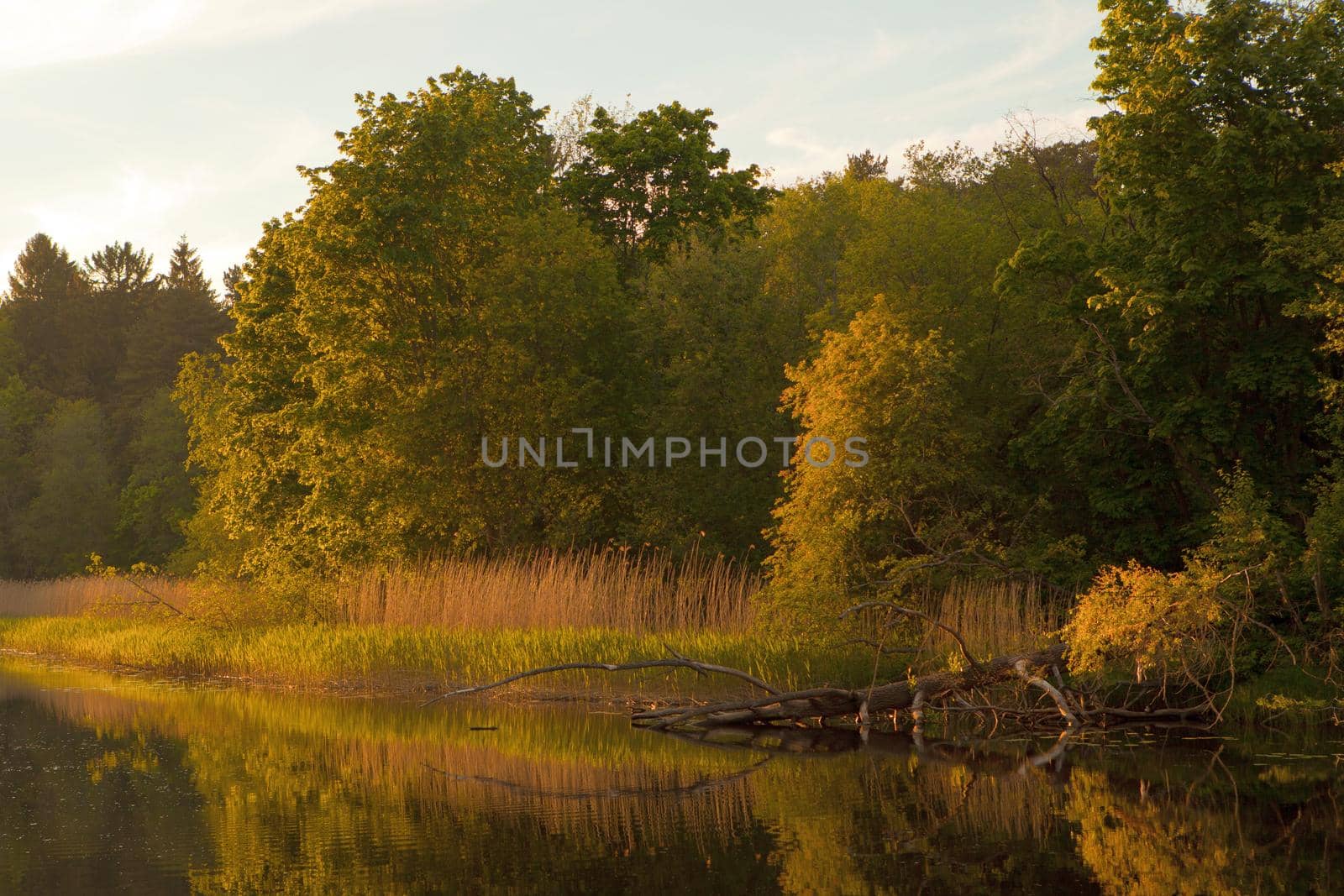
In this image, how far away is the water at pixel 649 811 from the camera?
7.97 m

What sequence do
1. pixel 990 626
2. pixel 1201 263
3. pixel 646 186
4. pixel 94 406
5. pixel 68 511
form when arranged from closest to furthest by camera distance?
1. pixel 990 626
2. pixel 1201 263
3. pixel 646 186
4. pixel 68 511
5. pixel 94 406

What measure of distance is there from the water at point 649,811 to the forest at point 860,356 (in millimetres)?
2721

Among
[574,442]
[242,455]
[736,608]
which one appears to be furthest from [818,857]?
[242,455]

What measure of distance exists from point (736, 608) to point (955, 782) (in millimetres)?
8028

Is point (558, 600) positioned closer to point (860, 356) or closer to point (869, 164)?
point (860, 356)

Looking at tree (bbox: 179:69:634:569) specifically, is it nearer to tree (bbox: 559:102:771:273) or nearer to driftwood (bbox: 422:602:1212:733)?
tree (bbox: 559:102:771:273)

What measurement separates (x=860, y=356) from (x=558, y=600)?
5.62m

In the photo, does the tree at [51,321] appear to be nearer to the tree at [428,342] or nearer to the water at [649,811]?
the tree at [428,342]

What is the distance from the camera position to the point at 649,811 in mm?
9969

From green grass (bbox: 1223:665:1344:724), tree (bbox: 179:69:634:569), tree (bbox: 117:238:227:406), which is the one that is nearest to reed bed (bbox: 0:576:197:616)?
tree (bbox: 179:69:634:569)

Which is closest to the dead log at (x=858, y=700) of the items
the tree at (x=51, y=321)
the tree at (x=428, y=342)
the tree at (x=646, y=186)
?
the tree at (x=428, y=342)

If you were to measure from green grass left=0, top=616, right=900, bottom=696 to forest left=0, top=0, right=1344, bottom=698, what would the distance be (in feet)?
2.12

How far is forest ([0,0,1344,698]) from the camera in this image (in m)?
18.2

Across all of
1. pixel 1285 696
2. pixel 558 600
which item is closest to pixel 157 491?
pixel 558 600
